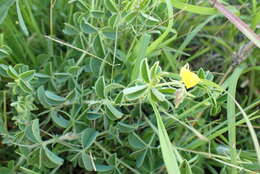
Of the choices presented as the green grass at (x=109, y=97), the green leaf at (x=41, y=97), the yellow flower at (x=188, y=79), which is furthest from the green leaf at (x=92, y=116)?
the yellow flower at (x=188, y=79)

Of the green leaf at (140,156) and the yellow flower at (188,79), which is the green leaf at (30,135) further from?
the yellow flower at (188,79)

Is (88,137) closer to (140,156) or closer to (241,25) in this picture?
(140,156)

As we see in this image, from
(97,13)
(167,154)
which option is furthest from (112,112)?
(97,13)

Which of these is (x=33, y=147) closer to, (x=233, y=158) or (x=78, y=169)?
(x=78, y=169)

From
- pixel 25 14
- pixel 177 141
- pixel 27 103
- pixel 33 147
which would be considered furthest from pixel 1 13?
pixel 177 141

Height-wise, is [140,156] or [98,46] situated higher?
[98,46]

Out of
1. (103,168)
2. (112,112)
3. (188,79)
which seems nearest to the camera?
(188,79)
